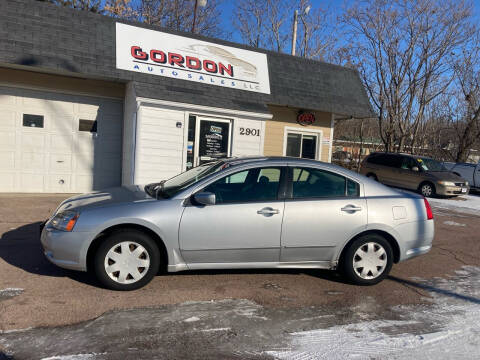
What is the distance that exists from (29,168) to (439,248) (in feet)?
30.8

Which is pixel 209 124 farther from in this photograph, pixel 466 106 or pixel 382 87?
pixel 466 106

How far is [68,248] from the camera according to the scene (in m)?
4.23

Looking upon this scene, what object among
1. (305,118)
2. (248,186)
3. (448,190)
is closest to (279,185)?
(248,186)

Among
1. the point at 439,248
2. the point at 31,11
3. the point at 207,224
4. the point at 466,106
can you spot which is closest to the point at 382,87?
the point at 466,106

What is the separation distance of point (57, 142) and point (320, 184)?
309 inches

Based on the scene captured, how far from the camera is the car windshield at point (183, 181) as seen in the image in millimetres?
4668

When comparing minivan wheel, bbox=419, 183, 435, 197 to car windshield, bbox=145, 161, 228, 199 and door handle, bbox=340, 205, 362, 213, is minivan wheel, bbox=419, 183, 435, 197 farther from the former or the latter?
car windshield, bbox=145, 161, 228, 199

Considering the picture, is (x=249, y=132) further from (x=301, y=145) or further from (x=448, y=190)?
(x=448, y=190)

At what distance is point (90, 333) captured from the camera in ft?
11.2

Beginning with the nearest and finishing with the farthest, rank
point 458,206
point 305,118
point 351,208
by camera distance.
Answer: point 351,208
point 305,118
point 458,206

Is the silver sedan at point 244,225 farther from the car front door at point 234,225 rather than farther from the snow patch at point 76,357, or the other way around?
the snow patch at point 76,357

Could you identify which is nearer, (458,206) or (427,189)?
(458,206)

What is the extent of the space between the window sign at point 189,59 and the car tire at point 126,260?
6434 mm

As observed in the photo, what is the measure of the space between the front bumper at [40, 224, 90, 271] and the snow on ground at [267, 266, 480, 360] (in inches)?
88.5
